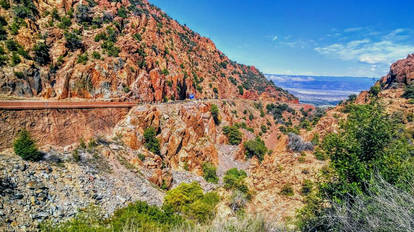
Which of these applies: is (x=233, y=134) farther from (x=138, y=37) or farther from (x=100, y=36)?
(x=100, y=36)

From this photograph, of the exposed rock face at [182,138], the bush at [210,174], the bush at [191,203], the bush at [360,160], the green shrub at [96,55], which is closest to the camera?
the bush at [360,160]

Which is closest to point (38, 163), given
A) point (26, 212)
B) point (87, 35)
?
point (26, 212)

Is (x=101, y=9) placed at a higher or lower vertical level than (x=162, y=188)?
higher

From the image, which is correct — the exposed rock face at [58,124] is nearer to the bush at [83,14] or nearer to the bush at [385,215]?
the bush at [83,14]

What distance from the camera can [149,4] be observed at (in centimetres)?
8081

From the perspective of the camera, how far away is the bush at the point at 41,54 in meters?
31.0

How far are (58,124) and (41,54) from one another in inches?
535

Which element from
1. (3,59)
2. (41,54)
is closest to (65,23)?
(41,54)

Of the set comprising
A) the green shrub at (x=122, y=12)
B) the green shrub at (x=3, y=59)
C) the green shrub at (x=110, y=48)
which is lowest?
the green shrub at (x=3, y=59)

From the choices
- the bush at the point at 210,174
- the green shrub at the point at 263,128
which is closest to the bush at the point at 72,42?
the bush at the point at 210,174

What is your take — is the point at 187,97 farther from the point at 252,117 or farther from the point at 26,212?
the point at 26,212

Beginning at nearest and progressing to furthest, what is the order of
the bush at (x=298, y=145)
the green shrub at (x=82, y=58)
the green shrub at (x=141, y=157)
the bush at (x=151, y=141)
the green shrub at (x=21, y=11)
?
the green shrub at (x=141, y=157) < the green shrub at (x=21, y=11) < the green shrub at (x=82, y=58) < the bush at (x=151, y=141) < the bush at (x=298, y=145)

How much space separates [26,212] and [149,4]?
8442cm

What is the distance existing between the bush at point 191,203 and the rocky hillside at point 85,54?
68.7 ft
